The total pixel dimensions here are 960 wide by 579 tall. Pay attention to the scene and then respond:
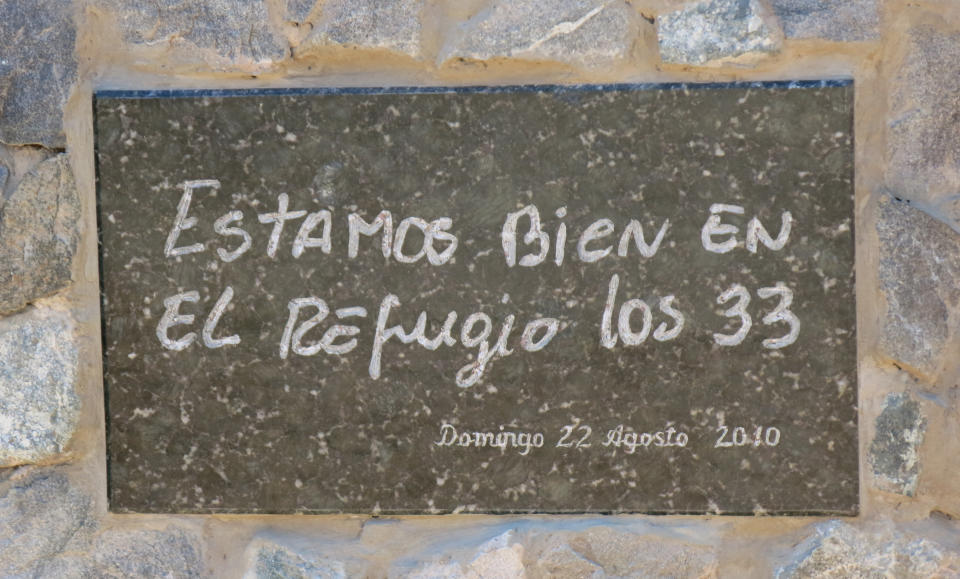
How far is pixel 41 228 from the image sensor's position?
1.61 m

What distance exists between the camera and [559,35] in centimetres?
159

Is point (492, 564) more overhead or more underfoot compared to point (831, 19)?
more underfoot

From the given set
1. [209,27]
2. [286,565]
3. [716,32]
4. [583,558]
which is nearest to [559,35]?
[716,32]

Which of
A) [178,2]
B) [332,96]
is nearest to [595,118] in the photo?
[332,96]

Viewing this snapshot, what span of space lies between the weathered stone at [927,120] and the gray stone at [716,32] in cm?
25

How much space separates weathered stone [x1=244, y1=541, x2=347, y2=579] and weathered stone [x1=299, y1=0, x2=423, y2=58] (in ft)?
3.00

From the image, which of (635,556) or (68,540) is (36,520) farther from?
(635,556)

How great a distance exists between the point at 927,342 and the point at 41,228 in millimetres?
1599

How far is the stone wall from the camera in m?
1.59

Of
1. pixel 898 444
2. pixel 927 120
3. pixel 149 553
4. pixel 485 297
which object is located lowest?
pixel 149 553

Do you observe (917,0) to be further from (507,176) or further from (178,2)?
(178,2)

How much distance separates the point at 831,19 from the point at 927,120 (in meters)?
0.25

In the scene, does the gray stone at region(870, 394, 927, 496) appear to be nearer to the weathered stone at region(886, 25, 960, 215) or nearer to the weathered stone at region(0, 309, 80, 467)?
the weathered stone at region(886, 25, 960, 215)

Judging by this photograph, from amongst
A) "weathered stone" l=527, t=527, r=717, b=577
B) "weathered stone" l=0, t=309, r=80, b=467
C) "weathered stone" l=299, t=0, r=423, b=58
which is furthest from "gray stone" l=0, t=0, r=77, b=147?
"weathered stone" l=527, t=527, r=717, b=577
